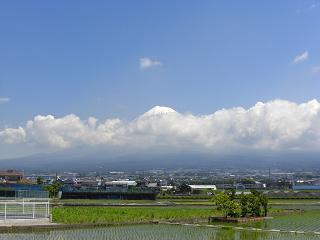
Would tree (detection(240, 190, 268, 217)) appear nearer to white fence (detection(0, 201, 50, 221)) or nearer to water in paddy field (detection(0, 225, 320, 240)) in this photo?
water in paddy field (detection(0, 225, 320, 240))

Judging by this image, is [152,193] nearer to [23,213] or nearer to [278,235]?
[23,213]

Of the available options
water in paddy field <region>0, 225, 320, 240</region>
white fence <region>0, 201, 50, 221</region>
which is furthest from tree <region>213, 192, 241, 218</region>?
white fence <region>0, 201, 50, 221</region>

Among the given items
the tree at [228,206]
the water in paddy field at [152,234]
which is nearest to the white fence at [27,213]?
the water in paddy field at [152,234]

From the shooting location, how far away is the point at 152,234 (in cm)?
2278

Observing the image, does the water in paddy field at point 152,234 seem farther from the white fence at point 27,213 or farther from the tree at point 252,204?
the tree at point 252,204

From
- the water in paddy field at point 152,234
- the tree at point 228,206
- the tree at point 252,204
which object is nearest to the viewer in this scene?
the water in paddy field at point 152,234

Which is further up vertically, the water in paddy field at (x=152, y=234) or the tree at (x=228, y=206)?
the tree at (x=228, y=206)

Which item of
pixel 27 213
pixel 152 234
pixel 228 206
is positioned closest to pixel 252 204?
pixel 228 206

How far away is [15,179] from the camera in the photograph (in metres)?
89.8

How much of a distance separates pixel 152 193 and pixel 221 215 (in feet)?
73.7

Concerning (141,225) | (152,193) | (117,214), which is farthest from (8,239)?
(152,193)

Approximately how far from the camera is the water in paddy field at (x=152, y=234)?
21.5 metres

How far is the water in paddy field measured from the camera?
2150 cm

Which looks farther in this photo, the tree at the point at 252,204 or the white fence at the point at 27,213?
the tree at the point at 252,204
